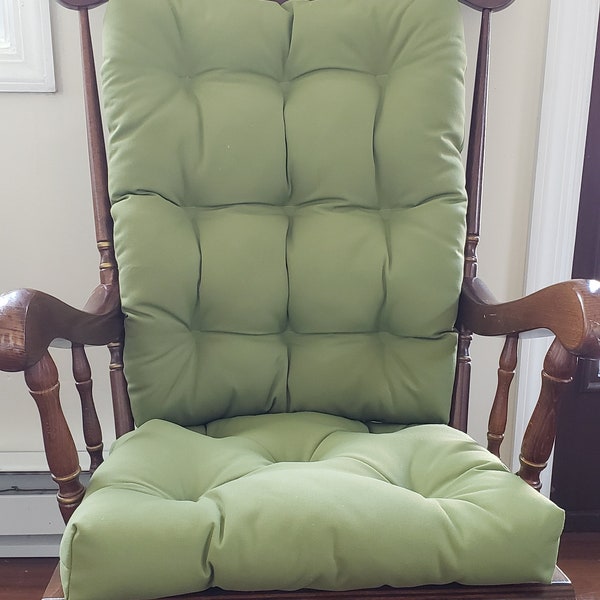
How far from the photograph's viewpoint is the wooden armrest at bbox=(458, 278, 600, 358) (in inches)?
25.0

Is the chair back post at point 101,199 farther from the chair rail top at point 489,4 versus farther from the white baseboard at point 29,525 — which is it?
the chair rail top at point 489,4

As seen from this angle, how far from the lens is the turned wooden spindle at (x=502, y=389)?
83 centimetres

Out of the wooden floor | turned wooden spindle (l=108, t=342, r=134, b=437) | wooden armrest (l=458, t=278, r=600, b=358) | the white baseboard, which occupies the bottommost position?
the wooden floor

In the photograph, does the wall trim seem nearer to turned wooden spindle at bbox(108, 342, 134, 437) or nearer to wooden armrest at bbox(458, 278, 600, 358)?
wooden armrest at bbox(458, 278, 600, 358)

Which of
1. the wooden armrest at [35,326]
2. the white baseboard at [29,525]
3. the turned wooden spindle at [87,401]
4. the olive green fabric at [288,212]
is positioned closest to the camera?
the wooden armrest at [35,326]

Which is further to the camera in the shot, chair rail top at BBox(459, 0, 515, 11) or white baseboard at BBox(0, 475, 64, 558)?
white baseboard at BBox(0, 475, 64, 558)

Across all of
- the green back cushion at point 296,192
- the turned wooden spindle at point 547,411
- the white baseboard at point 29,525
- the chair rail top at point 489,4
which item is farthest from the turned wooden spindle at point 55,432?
the chair rail top at point 489,4

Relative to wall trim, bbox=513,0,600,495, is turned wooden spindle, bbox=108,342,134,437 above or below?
below

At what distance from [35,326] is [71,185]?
0.62 meters

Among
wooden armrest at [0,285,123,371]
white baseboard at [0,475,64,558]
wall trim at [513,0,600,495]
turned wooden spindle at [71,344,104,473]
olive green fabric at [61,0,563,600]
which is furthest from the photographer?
white baseboard at [0,475,64,558]

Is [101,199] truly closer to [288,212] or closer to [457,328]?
[288,212]

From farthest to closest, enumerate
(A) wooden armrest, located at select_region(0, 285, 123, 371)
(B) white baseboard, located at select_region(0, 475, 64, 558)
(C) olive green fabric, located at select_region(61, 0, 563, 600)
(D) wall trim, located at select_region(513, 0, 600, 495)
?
(B) white baseboard, located at select_region(0, 475, 64, 558) < (D) wall trim, located at select_region(513, 0, 600, 495) < (C) olive green fabric, located at select_region(61, 0, 563, 600) < (A) wooden armrest, located at select_region(0, 285, 123, 371)

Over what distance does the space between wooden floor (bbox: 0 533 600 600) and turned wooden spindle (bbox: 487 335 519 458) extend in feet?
1.89

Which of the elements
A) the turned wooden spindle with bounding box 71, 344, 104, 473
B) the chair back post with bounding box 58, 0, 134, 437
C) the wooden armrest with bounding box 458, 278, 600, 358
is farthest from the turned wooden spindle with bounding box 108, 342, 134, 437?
the wooden armrest with bounding box 458, 278, 600, 358
